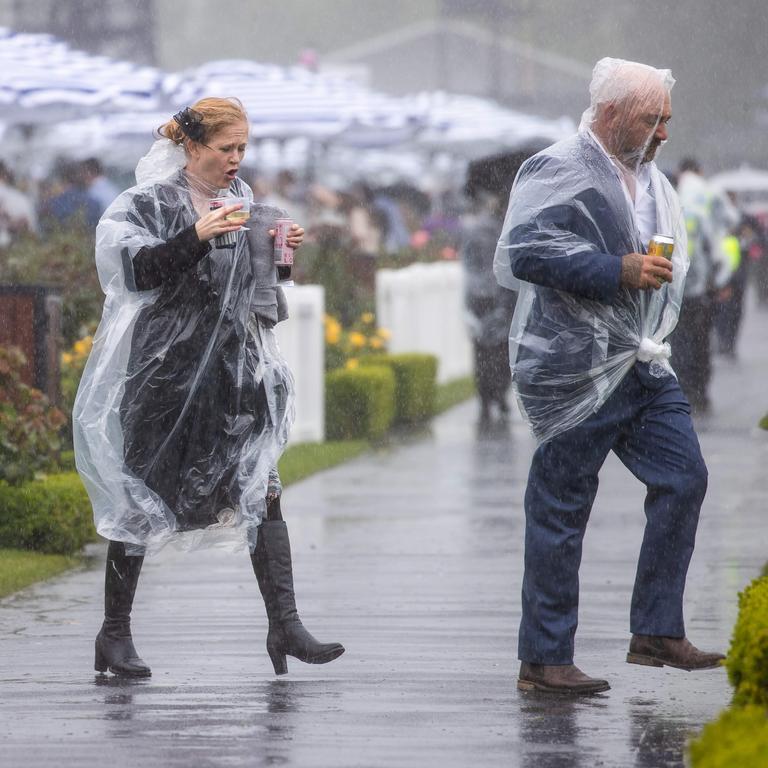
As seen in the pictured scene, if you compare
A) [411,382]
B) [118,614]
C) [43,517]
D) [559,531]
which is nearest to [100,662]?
[118,614]

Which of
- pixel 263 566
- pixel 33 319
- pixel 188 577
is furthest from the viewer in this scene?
pixel 33 319

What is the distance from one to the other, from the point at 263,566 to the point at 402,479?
585 cm

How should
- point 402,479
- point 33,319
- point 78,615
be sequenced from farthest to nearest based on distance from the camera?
point 402,479
point 33,319
point 78,615

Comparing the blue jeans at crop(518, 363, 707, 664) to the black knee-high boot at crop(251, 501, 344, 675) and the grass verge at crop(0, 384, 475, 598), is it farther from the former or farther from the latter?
the grass verge at crop(0, 384, 475, 598)

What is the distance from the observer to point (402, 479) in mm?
11977

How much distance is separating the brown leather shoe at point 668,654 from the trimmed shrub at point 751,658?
1.42m

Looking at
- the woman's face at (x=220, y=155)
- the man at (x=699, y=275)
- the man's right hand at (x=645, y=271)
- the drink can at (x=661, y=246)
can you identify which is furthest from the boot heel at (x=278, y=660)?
the man at (x=699, y=275)

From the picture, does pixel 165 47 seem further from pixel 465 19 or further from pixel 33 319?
pixel 33 319

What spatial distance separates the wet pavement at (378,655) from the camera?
5199 mm

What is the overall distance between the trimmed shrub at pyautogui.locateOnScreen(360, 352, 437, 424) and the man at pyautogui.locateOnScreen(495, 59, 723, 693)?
9043 mm

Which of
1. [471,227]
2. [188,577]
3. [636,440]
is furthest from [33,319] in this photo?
[471,227]

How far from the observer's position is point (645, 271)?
563 cm

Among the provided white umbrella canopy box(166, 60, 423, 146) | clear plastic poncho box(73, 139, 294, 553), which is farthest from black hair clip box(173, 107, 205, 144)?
white umbrella canopy box(166, 60, 423, 146)

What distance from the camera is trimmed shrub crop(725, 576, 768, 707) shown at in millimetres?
4105
